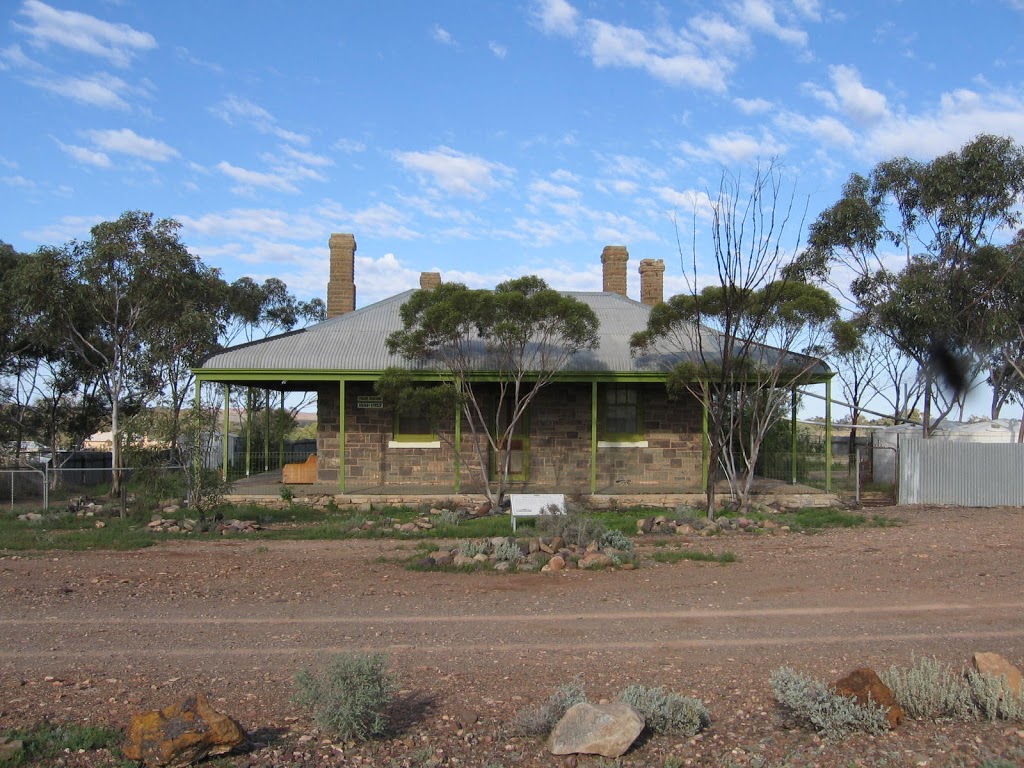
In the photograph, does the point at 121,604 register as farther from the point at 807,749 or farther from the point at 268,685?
the point at 807,749

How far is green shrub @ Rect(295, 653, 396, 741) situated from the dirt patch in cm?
11

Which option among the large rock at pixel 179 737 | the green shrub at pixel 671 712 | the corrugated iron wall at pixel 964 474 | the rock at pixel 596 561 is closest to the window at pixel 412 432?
the rock at pixel 596 561

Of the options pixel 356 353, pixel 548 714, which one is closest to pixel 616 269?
pixel 356 353

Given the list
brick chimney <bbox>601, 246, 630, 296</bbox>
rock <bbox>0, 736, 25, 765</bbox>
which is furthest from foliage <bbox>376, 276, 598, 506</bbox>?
rock <bbox>0, 736, 25, 765</bbox>

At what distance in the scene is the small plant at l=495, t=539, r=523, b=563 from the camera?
36.8 feet

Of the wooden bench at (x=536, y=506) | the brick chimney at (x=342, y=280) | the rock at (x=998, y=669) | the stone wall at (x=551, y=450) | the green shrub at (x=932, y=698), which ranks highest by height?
the brick chimney at (x=342, y=280)

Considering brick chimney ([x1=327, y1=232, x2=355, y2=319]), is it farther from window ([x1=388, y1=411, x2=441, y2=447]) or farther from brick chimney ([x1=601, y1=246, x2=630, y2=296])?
brick chimney ([x1=601, y1=246, x2=630, y2=296])

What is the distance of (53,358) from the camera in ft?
84.9

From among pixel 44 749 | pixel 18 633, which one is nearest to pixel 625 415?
pixel 18 633

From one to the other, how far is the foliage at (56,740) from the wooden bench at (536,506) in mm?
8791

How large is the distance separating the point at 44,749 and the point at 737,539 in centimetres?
1071

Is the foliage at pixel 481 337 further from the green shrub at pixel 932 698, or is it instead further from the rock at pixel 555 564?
the green shrub at pixel 932 698

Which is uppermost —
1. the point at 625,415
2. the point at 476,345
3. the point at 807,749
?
the point at 476,345

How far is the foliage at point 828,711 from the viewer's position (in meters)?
5.23
